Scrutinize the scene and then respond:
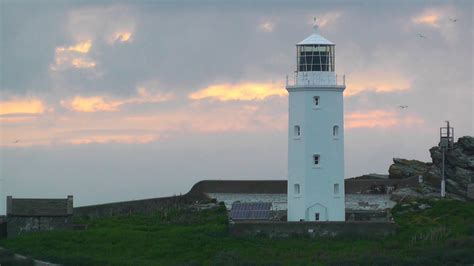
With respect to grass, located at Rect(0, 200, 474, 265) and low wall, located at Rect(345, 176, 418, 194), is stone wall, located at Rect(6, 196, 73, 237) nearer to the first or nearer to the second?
grass, located at Rect(0, 200, 474, 265)

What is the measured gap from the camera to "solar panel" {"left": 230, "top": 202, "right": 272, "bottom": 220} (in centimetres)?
5523

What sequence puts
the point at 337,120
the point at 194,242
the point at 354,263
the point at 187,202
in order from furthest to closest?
the point at 187,202, the point at 337,120, the point at 194,242, the point at 354,263

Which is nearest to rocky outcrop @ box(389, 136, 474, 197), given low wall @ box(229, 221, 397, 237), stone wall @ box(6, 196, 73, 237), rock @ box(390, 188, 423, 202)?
rock @ box(390, 188, 423, 202)

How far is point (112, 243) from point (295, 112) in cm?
842

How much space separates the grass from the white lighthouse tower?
260cm

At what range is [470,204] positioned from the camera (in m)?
57.8

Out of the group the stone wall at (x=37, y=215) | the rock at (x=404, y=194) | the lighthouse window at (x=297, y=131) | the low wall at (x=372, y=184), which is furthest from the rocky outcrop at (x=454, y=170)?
the stone wall at (x=37, y=215)

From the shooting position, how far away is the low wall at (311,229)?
5356 centimetres

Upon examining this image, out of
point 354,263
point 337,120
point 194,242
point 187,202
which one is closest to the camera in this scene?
point 354,263

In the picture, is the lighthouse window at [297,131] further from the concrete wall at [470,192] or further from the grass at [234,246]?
the concrete wall at [470,192]

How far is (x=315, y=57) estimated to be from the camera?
5666 centimetres

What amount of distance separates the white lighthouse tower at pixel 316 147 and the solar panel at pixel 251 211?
1.04 m

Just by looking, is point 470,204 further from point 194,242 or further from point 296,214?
point 194,242

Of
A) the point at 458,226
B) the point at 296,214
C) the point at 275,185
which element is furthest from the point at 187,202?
the point at 458,226
